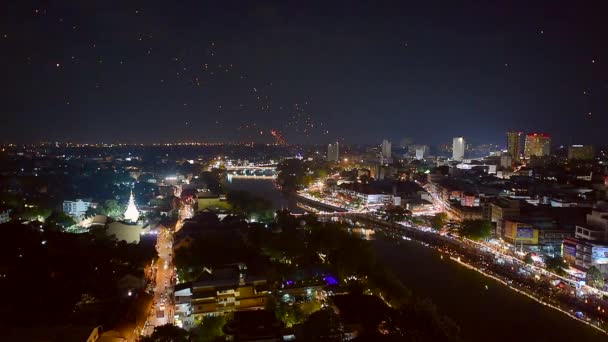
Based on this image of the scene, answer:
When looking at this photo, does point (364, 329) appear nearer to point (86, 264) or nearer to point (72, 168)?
point (86, 264)

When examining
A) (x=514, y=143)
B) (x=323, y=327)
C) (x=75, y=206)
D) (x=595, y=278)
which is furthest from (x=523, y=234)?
(x=514, y=143)

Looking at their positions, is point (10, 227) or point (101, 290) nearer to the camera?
point (101, 290)

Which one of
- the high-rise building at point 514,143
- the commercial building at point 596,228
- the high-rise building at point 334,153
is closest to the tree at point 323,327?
the commercial building at point 596,228

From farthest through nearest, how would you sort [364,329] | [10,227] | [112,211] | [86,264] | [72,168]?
[72,168] < [112,211] < [10,227] < [86,264] < [364,329]

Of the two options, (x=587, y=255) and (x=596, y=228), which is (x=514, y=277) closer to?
(x=587, y=255)

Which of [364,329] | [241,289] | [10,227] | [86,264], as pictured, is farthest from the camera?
[10,227]

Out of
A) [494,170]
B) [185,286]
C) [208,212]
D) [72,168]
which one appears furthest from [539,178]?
[72,168]

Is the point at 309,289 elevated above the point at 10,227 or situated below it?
below
